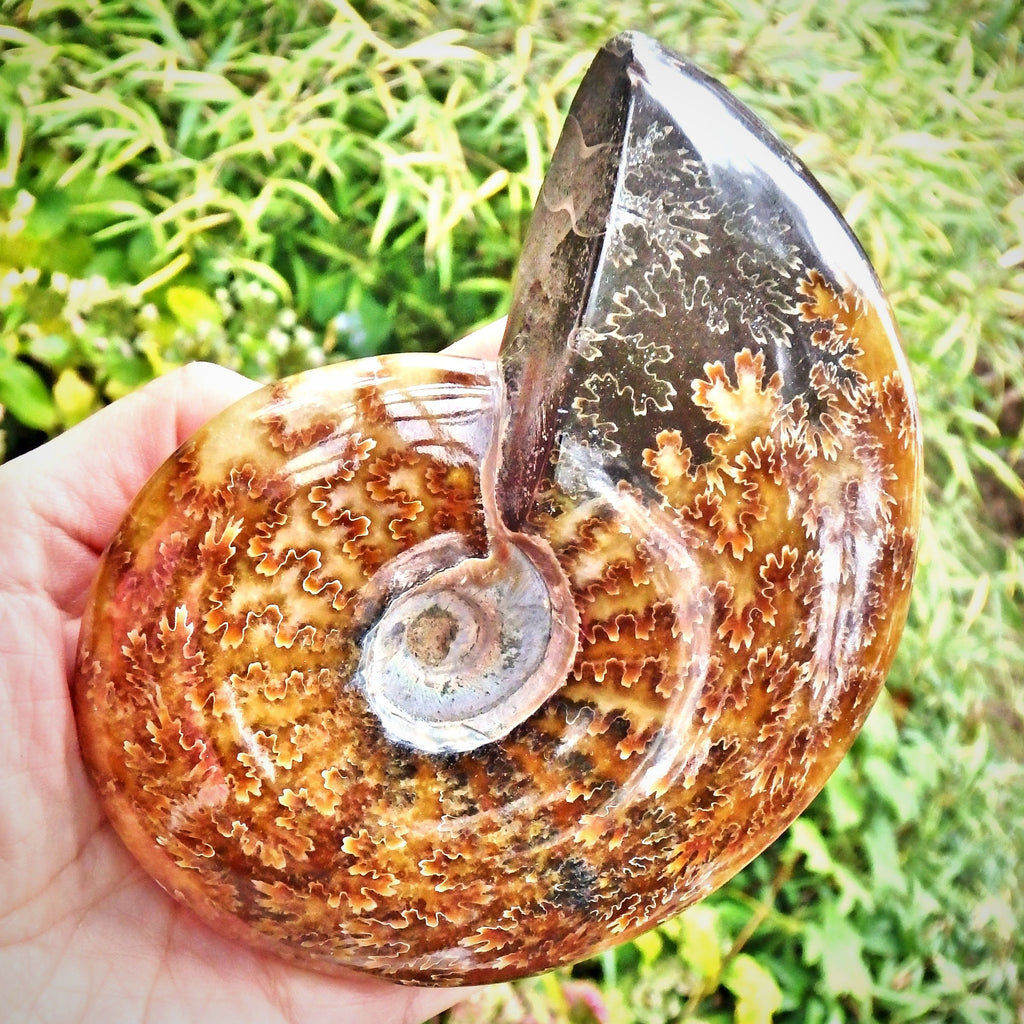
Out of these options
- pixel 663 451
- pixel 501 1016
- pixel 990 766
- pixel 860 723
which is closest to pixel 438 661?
pixel 663 451

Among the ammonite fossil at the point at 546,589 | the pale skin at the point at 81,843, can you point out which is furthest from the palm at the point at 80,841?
the ammonite fossil at the point at 546,589

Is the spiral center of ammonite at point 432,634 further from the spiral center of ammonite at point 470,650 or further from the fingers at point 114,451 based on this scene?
the fingers at point 114,451

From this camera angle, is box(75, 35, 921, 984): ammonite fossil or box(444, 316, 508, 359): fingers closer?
box(75, 35, 921, 984): ammonite fossil

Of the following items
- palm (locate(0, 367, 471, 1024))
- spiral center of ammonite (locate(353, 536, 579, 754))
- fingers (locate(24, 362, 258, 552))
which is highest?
spiral center of ammonite (locate(353, 536, 579, 754))

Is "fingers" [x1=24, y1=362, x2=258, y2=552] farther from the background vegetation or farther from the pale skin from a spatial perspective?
the background vegetation

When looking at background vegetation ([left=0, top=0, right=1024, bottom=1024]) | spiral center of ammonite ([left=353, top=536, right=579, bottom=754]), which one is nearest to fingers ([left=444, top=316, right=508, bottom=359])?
background vegetation ([left=0, top=0, right=1024, bottom=1024])

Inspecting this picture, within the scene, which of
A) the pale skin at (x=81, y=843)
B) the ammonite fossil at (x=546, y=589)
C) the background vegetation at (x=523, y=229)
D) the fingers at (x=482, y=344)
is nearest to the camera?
the ammonite fossil at (x=546, y=589)
